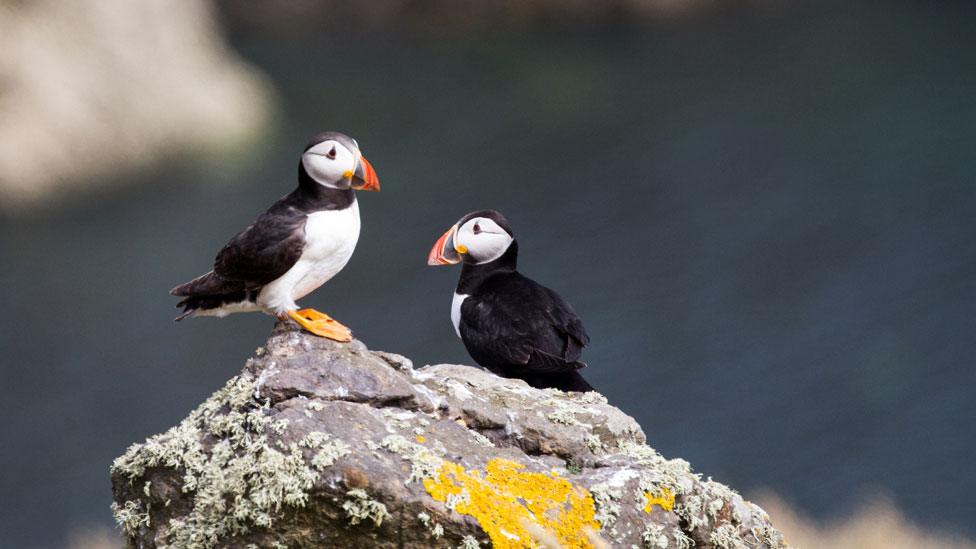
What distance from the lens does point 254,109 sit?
1803 cm

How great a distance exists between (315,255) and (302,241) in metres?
0.08

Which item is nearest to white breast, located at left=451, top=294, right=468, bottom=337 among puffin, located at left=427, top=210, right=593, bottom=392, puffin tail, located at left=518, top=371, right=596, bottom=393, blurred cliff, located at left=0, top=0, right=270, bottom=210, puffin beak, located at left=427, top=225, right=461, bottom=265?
puffin, located at left=427, top=210, right=593, bottom=392

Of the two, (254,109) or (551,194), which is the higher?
(254,109)

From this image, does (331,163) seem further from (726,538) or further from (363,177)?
(726,538)

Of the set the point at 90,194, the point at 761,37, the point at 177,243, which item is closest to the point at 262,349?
the point at 177,243

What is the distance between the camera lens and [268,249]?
14.1 feet

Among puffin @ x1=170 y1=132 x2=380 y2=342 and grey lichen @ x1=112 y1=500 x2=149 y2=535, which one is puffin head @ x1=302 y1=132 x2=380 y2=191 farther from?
grey lichen @ x1=112 y1=500 x2=149 y2=535

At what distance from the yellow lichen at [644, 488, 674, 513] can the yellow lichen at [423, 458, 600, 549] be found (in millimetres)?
208

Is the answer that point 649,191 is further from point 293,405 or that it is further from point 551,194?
point 293,405

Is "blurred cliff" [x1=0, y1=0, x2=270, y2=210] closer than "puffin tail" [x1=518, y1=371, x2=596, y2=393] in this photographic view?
No

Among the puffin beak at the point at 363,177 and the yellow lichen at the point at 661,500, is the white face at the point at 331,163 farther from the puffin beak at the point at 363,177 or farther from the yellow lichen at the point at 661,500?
the yellow lichen at the point at 661,500

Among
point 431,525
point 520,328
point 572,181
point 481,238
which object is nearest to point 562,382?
point 520,328

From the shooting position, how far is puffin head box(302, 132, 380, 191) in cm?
439

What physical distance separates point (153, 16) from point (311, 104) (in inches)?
113
